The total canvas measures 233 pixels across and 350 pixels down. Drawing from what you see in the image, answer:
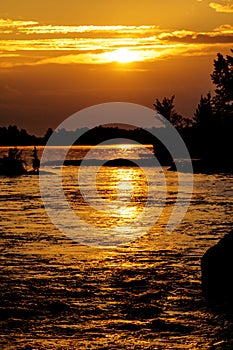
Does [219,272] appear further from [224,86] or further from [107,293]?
[224,86]

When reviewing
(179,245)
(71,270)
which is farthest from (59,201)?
(71,270)

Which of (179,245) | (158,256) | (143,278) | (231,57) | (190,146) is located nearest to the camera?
(143,278)

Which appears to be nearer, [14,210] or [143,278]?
[143,278]

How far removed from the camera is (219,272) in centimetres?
2297

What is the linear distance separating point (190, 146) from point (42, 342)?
6750 inches

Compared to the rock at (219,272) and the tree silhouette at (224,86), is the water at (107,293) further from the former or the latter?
the tree silhouette at (224,86)

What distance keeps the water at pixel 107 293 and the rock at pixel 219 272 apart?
0.45 meters

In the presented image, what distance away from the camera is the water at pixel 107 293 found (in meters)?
19.5

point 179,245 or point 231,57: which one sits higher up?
point 231,57

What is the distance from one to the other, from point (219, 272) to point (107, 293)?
3.55 m

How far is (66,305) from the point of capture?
23.0 meters

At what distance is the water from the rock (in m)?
0.45

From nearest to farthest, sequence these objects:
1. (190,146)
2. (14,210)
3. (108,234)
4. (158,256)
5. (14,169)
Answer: (158,256), (108,234), (14,210), (14,169), (190,146)

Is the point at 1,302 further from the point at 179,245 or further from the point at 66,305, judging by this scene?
the point at 179,245
